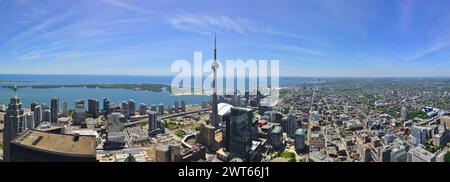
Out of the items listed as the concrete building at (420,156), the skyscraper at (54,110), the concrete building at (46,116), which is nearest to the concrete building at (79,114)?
the skyscraper at (54,110)

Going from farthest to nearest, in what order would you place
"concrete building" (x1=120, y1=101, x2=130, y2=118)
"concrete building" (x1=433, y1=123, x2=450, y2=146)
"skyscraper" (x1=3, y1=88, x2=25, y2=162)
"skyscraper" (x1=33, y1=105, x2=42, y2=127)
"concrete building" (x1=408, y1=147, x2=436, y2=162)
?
"concrete building" (x1=120, y1=101, x2=130, y2=118), "skyscraper" (x1=33, y1=105, x2=42, y2=127), "concrete building" (x1=433, y1=123, x2=450, y2=146), "skyscraper" (x1=3, y1=88, x2=25, y2=162), "concrete building" (x1=408, y1=147, x2=436, y2=162)

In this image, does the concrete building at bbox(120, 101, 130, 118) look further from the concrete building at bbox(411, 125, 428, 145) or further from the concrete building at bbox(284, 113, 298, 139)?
the concrete building at bbox(411, 125, 428, 145)

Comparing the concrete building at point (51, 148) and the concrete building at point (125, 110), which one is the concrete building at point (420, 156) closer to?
the concrete building at point (51, 148)

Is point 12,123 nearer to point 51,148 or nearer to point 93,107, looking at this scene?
point 51,148

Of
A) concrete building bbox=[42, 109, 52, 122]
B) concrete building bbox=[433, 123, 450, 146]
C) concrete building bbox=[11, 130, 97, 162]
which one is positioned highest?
concrete building bbox=[11, 130, 97, 162]

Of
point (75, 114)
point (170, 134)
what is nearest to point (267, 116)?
point (170, 134)

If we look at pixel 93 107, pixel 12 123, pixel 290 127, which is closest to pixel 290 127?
pixel 290 127

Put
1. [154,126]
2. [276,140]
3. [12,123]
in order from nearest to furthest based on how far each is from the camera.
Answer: [12,123], [276,140], [154,126]

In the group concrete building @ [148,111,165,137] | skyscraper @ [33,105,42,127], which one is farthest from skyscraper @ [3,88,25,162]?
skyscraper @ [33,105,42,127]
